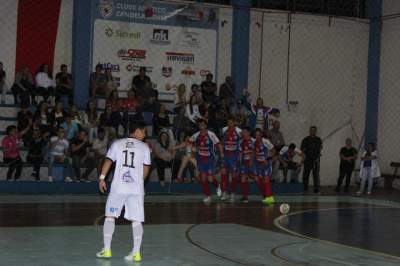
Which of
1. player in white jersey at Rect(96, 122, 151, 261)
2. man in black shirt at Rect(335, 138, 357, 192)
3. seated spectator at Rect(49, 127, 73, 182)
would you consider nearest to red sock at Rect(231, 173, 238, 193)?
seated spectator at Rect(49, 127, 73, 182)

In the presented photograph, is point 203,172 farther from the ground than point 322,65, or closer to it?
closer to it

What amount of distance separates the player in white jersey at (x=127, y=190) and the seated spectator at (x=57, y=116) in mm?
12346

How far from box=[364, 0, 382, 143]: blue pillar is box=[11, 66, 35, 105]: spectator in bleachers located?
14098 millimetres

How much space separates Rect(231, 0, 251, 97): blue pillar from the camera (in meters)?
27.6

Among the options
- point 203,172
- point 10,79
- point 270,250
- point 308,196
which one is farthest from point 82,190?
point 270,250

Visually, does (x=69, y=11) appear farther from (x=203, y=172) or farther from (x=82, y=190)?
(x=203, y=172)

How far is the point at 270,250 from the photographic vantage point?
11.4 m

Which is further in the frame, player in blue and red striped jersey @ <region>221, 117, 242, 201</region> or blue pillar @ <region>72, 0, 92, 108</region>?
blue pillar @ <region>72, 0, 92, 108</region>

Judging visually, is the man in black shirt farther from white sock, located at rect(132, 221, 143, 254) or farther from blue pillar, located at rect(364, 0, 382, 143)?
white sock, located at rect(132, 221, 143, 254)

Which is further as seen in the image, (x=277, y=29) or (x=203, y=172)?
(x=277, y=29)

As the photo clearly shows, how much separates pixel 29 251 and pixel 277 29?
1974 cm

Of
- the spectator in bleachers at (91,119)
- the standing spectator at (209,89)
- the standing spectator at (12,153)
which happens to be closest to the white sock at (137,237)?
the standing spectator at (12,153)

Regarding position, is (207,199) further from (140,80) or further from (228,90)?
(228,90)

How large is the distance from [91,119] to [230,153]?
486 centimetres
